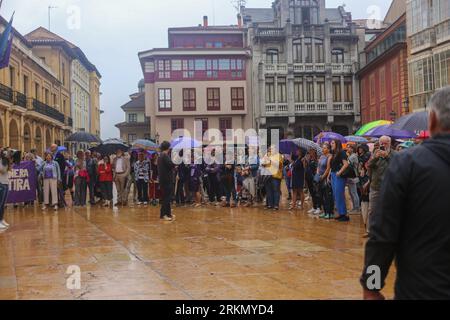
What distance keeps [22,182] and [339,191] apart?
908 cm

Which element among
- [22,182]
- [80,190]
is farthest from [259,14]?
[22,182]

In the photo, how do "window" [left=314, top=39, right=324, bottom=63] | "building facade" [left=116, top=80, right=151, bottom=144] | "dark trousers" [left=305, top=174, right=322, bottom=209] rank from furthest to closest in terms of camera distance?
1. "building facade" [left=116, top=80, right=151, bottom=144]
2. "window" [left=314, top=39, right=324, bottom=63]
3. "dark trousers" [left=305, top=174, right=322, bottom=209]

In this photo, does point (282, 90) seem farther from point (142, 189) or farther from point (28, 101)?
point (142, 189)

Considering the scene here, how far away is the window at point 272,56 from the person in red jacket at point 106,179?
32.9m

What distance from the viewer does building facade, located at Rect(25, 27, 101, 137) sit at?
47250 millimetres

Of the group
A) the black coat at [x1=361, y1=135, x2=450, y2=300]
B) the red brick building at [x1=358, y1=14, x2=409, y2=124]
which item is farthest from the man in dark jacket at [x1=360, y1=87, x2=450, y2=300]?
the red brick building at [x1=358, y1=14, x2=409, y2=124]

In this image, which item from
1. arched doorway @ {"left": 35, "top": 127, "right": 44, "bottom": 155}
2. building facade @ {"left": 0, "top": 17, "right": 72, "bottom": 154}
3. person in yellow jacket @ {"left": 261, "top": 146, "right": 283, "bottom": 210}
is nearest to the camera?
person in yellow jacket @ {"left": 261, "top": 146, "right": 283, "bottom": 210}

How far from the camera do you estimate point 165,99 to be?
4666 cm

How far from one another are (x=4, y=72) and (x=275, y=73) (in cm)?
2298

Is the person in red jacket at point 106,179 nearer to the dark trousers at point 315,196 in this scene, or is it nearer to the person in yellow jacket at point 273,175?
the person in yellow jacket at point 273,175

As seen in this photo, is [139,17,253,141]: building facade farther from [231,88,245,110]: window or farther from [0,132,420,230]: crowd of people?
[0,132,420,230]: crowd of people
